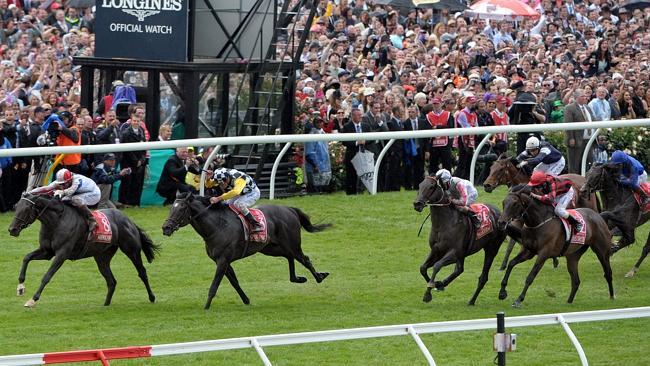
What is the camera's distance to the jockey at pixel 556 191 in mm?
13391

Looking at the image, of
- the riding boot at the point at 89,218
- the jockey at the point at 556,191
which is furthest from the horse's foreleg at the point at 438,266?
the riding boot at the point at 89,218

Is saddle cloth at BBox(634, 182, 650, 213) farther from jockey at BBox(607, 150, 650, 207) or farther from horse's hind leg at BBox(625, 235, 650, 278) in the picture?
horse's hind leg at BBox(625, 235, 650, 278)

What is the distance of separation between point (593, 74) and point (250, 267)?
10.8m

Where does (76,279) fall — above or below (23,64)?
below

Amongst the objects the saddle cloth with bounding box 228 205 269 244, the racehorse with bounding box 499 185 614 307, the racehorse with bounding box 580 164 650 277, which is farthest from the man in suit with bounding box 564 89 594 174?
the saddle cloth with bounding box 228 205 269 244

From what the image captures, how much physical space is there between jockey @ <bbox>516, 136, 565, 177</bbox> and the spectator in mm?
4472

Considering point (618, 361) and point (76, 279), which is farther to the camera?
point (76, 279)

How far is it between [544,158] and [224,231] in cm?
337

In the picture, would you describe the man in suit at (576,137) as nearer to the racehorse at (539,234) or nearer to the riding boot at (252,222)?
the racehorse at (539,234)

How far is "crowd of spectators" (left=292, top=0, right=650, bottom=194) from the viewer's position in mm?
18281

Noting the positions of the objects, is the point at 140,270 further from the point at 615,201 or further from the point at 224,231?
the point at 615,201

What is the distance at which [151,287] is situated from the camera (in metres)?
14.1

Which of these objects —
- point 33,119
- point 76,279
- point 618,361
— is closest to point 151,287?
point 76,279

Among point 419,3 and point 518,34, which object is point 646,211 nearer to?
point 419,3
